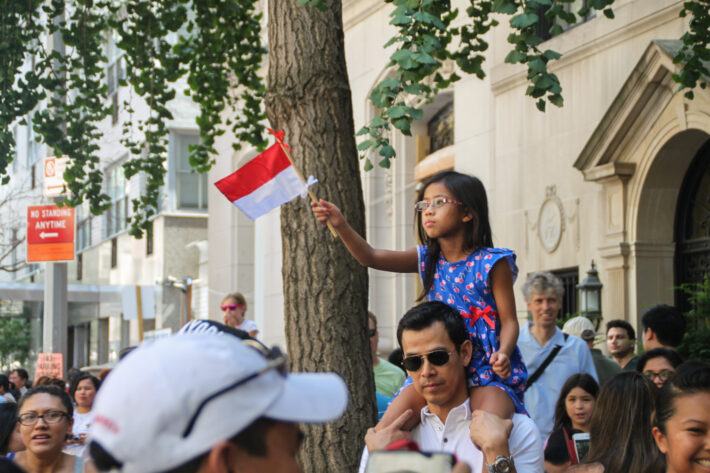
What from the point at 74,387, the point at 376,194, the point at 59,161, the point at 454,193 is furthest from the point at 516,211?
the point at 454,193

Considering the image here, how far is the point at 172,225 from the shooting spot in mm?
38156

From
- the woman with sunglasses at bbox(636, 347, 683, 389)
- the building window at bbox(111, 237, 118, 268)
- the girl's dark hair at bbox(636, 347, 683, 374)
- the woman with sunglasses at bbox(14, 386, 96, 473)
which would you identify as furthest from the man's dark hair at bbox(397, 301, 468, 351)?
the building window at bbox(111, 237, 118, 268)

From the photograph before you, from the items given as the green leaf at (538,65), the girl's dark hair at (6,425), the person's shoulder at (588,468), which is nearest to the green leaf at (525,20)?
the green leaf at (538,65)

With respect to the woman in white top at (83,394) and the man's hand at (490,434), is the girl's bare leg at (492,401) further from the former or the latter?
the woman in white top at (83,394)

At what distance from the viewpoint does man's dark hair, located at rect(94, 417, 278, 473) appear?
2.01 metres

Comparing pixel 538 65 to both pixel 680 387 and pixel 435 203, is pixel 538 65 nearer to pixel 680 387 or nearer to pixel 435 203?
pixel 435 203

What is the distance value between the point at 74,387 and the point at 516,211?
25.1 ft

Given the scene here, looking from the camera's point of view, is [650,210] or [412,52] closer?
[412,52]

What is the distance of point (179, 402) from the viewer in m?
1.98

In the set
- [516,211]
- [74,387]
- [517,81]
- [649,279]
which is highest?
[517,81]

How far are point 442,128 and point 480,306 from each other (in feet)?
47.3

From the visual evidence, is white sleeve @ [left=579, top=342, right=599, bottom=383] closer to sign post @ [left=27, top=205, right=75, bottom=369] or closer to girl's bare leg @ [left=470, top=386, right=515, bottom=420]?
girl's bare leg @ [left=470, top=386, right=515, bottom=420]

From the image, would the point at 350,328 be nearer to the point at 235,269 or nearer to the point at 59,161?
the point at 59,161

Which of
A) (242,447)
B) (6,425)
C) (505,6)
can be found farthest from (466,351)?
(505,6)
